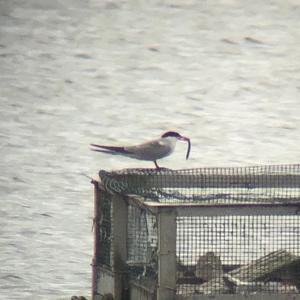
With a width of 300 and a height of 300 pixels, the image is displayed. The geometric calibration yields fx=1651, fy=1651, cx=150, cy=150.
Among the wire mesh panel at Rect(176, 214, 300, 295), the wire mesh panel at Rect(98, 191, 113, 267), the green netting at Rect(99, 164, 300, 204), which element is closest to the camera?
the wire mesh panel at Rect(176, 214, 300, 295)

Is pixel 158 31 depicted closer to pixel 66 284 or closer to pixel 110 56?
pixel 110 56

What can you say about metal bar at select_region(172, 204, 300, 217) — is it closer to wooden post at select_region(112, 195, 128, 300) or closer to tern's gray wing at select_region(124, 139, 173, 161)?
wooden post at select_region(112, 195, 128, 300)

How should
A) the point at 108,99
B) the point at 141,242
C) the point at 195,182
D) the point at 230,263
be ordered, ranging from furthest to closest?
1. the point at 108,99
2. the point at 230,263
3. the point at 195,182
4. the point at 141,242

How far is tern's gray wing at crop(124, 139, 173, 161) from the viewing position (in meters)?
8.00

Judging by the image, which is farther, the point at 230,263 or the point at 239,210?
the point at 230,263

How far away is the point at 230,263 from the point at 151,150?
156 cm

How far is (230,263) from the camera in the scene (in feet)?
21.6

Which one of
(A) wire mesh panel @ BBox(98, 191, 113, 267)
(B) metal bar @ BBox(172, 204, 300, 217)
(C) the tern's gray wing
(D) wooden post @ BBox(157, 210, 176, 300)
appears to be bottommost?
(D) wooden post @ BBox(157, 210, 176, 300)

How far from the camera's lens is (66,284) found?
27.8 feet

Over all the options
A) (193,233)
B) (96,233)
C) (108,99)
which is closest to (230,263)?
(193,233)

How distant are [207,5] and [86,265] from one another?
11.9 m

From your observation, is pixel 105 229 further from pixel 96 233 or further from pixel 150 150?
pixel 150 150

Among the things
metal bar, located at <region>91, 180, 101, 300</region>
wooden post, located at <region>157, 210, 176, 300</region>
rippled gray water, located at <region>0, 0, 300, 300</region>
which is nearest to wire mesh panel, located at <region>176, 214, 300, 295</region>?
wooden post, located at <region>157, 210, 176, 300</region>

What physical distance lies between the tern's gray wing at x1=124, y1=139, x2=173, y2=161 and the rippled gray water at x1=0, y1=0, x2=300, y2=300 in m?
0.79
